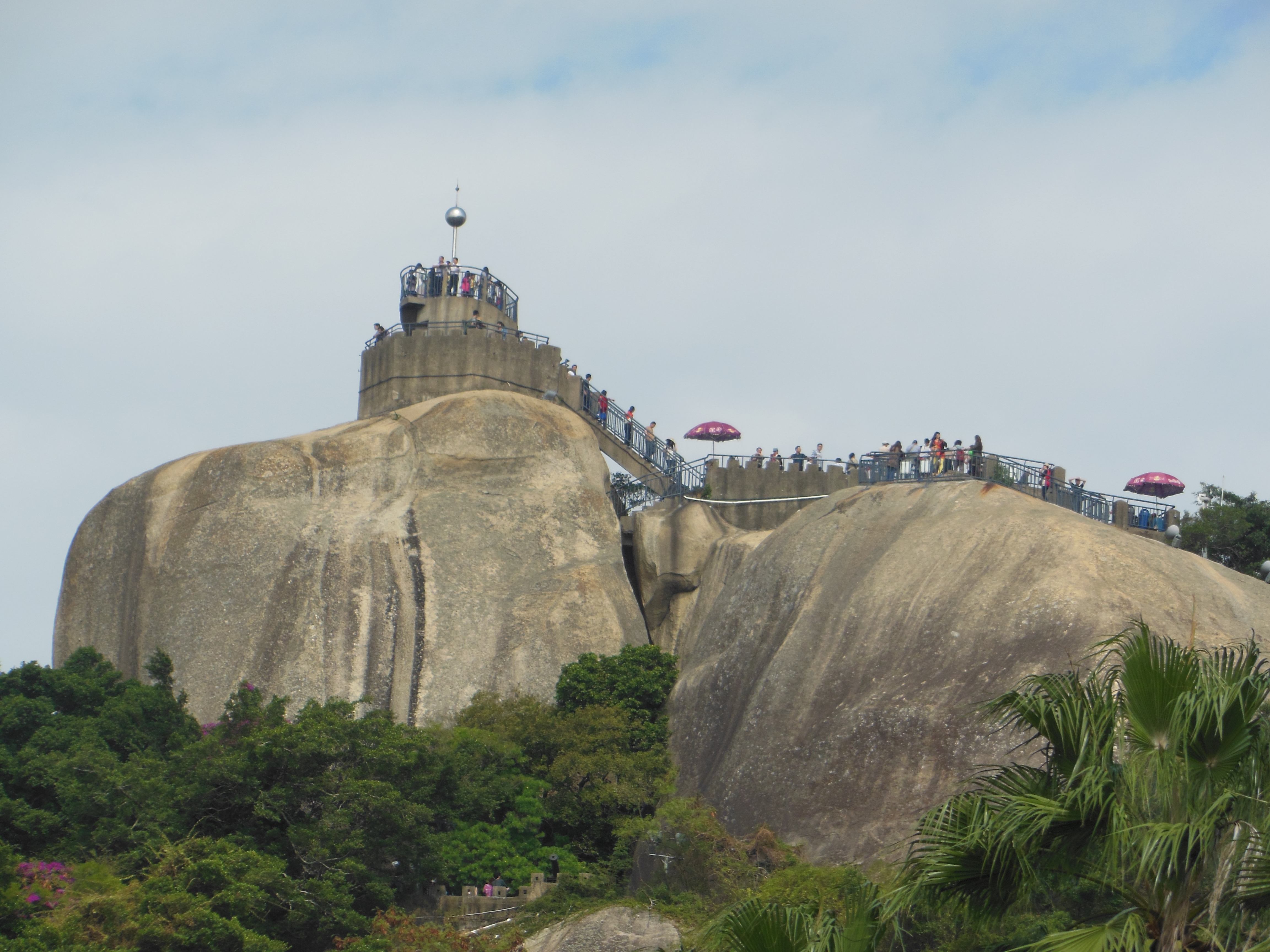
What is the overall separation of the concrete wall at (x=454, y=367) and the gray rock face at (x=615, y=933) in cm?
2013

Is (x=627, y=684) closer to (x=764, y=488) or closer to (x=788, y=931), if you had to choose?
(x=764, y=488)

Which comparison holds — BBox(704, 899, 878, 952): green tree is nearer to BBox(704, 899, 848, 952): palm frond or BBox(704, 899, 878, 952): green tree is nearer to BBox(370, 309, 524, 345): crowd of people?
BBox(704, 899, 848, 952): palm frond

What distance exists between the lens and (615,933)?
28.0 metres

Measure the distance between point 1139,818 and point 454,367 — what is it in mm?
36477

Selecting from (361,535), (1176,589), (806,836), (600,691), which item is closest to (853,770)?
(806,836)

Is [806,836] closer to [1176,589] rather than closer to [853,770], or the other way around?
[853,770]

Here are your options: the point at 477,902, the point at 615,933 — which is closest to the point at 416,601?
the point at 477,902

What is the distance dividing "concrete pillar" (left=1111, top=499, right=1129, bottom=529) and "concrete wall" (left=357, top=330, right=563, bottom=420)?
16.4m

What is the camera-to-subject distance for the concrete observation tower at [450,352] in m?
45.7

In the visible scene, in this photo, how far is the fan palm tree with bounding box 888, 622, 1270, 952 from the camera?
10.4 meters

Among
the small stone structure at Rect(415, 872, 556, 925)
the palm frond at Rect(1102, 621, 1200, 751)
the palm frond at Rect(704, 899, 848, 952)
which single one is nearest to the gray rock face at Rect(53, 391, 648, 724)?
the small stone structure at Rect(415, 872, 556, 925)

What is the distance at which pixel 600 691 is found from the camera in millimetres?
36812

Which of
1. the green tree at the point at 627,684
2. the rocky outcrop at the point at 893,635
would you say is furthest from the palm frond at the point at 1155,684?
the green tree at the point at 627,684

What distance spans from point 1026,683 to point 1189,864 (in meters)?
2.01
